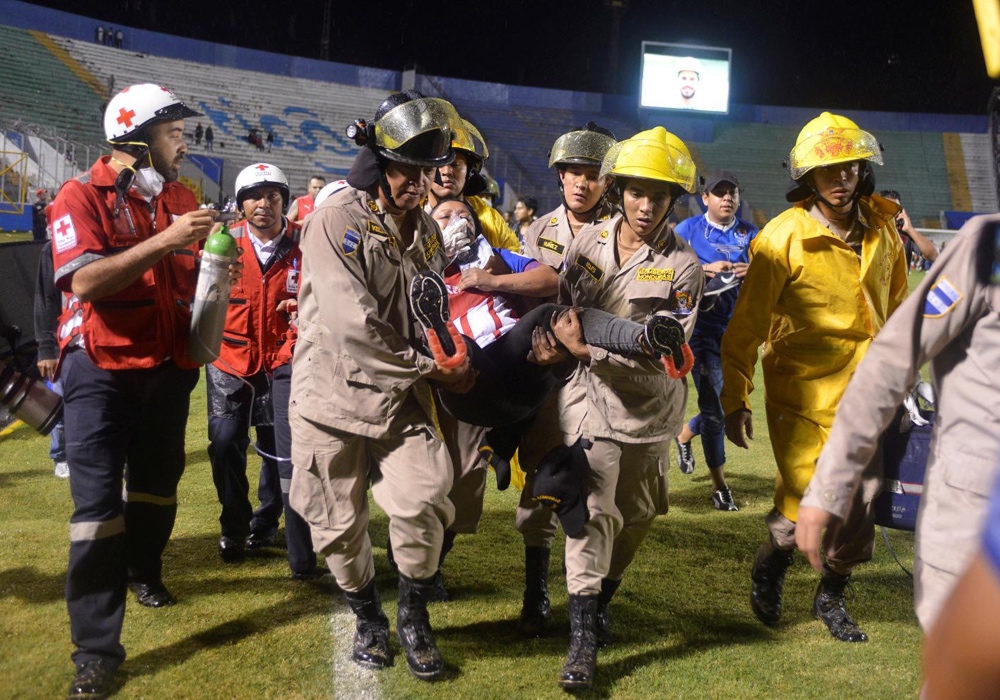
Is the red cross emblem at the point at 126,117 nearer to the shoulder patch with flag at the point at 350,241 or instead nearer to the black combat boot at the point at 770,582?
the shoulder patch with flag at the point at 350,241

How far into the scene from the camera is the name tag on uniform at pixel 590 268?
12.2 feet

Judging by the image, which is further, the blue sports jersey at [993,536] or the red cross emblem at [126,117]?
the red cross emblem at [126,117]

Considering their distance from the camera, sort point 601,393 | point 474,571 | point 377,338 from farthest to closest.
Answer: point 474,571 < point 601,393 < point 377,338

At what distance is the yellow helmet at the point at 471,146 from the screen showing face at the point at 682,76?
3248 cm

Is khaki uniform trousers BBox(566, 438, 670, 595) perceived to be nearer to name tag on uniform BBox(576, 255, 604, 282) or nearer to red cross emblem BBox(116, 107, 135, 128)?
name tag on uniform BBox(576, 255, 604, 282)

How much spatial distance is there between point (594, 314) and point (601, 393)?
43 centimetres

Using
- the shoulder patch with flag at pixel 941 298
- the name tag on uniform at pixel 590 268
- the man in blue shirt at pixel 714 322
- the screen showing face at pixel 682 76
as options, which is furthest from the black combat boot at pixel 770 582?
the screen showing face at pixel 682 76

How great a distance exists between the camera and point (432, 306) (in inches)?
125

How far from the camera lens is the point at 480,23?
42938 millimetres

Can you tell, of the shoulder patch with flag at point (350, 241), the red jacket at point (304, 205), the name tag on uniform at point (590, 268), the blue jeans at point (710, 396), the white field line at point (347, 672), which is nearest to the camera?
the shoulder patch with flag at point (350, 241)

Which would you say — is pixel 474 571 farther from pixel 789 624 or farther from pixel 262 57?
pixel 262 57

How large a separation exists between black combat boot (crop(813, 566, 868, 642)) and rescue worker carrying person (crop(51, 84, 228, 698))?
2.97 m

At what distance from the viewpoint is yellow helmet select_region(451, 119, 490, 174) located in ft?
13.6

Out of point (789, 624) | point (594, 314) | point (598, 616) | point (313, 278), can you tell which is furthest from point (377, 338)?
point (789, 624)
